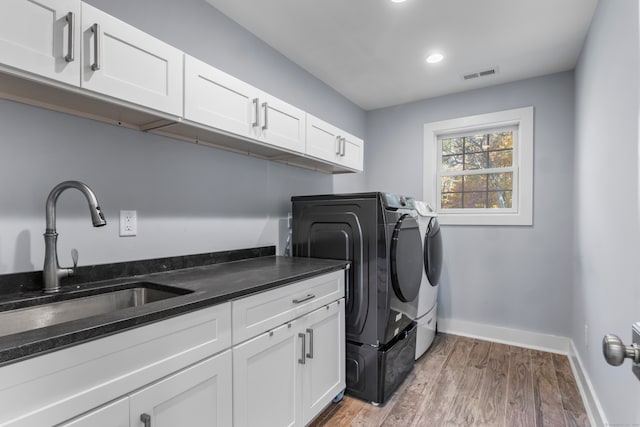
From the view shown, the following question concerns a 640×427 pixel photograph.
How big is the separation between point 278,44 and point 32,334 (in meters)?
2.29

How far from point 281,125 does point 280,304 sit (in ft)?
3.52

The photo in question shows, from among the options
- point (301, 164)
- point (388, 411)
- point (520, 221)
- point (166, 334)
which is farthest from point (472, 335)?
point (166, 334)

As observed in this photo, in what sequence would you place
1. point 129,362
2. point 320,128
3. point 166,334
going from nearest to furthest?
point 129,362, point 166,334, point 320,128

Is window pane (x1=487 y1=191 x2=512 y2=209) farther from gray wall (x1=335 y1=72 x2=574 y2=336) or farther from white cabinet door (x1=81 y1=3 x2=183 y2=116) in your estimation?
white cabinet door (x1=81 y1=3 x2=183 y2=116)

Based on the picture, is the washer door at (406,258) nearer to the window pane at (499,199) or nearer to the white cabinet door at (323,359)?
the white cabinet door at (323,359)

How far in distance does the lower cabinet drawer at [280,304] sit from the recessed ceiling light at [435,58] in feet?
6.18

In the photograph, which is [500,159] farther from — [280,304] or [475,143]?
[280,304]

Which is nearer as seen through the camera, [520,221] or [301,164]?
[301,164]

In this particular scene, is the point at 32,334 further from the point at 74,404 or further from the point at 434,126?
the point at 434,126

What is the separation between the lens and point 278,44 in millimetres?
2430

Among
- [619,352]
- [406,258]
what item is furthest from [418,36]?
[619,352]

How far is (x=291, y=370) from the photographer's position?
1.60 meters

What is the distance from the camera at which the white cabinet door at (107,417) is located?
850 mm

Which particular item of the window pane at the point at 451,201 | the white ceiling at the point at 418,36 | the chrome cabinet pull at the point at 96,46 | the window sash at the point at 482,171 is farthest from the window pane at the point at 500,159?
the chrome cabinet pull at the point at 96,46
